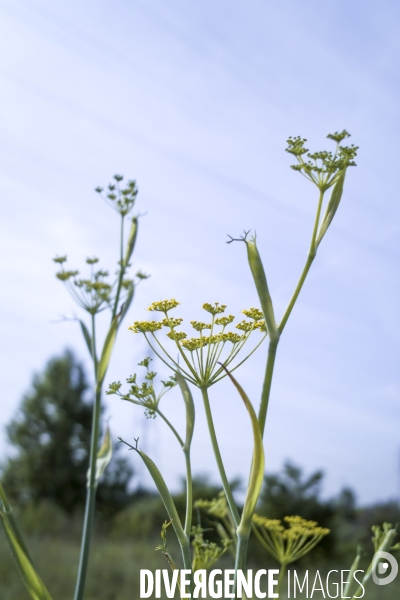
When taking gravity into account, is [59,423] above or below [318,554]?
above

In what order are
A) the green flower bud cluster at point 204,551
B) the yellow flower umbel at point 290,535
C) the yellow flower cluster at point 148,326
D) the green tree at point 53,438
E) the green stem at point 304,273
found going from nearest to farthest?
the green stem at point 304,273 → the yellow flower cluster at point 148,326 → the green flower bud cluster at point 204,551 → the yellow flower umbel at point 290,535 → the green tree at point 53,438

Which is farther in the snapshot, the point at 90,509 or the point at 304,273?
the point at 304,273

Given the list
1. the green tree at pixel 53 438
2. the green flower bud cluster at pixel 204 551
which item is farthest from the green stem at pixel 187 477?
the green tree at pixel 53 438

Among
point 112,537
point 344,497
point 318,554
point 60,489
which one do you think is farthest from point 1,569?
point 60,489

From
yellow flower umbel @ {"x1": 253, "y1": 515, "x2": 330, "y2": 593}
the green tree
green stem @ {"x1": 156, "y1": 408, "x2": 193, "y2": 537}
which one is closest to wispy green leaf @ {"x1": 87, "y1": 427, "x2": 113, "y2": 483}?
green stem @ {"x1": 156, "y1": 408, "x2": 193, "y2": 537}

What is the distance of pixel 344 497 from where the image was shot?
52.8ft

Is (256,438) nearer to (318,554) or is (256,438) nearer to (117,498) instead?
(318,554)

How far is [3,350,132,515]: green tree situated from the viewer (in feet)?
70.4

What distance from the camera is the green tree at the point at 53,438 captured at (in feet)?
70.4

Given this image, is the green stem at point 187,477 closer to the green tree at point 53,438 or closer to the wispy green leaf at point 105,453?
the wispy green leaf at point 105,453

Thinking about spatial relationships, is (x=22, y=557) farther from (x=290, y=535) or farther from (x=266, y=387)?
(x=290, y=535)

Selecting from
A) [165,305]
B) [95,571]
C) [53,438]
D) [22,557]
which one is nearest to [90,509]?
[22,557]

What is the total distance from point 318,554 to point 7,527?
46.2 feet

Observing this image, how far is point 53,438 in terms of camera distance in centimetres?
2208
